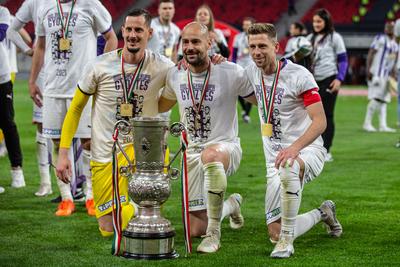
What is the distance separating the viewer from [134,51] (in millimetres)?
6203

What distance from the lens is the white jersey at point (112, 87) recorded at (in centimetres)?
630

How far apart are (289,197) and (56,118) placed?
2.50m

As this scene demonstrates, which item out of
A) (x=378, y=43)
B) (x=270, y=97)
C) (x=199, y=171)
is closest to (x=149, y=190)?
(x=199, y=171)

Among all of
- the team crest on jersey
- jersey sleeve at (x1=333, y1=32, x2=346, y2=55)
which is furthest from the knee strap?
jersey sleeve at (x1=333, y1=32, x2=346, y2=55)

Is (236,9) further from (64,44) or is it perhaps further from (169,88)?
(169,88)

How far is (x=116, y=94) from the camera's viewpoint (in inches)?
250

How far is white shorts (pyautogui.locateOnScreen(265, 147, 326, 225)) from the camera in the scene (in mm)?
5930

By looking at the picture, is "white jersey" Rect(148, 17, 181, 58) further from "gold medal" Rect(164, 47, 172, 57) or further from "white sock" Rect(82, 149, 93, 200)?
"white sock" Rect(82, 149, 93, 200)

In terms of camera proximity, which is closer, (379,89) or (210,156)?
(210,156)

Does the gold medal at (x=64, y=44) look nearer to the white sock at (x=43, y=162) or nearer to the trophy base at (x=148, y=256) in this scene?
the white sock at (x=43, y=162)

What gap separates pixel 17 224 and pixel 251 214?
6.16 ft

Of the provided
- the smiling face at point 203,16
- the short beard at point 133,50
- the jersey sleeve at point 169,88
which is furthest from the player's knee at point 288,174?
the smiling face at point 203,16

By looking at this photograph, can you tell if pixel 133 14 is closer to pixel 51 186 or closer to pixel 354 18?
pixel 51 186

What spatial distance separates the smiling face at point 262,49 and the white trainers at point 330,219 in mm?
1134
